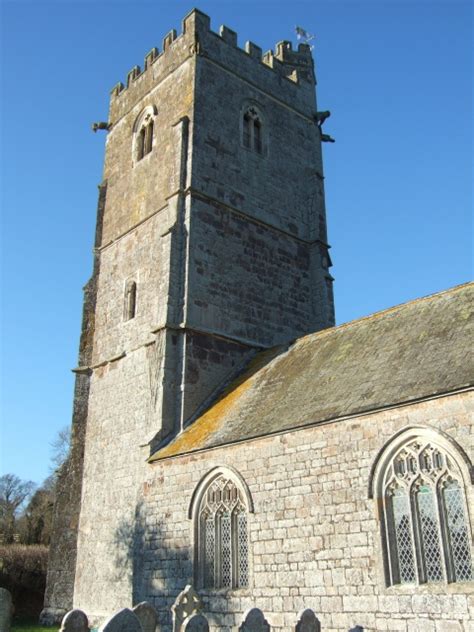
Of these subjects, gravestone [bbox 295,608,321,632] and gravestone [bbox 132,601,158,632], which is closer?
gravestone [bbox 295,608,321,632]

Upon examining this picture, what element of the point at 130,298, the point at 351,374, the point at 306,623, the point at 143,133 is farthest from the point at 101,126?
the point at 306,623

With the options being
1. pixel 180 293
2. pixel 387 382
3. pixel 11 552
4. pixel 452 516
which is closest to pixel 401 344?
pixel 387 382

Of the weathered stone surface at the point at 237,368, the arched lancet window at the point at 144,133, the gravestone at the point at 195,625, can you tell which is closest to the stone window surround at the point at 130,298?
the weathered stone surface at the point at 237,368

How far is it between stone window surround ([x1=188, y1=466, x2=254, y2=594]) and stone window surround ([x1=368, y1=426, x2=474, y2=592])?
2940mm

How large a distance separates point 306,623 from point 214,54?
17.7 m

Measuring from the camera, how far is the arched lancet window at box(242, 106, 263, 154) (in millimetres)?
20953

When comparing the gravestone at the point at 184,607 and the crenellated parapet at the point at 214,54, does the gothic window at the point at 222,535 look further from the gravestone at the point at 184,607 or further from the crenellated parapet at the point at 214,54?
the crenellated parapet at the point at 214,54

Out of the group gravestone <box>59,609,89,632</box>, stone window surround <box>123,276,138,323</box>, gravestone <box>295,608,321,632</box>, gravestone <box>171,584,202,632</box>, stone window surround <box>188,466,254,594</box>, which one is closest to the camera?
gravestone <box>59,609,89,632</box>

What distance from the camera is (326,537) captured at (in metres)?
11.0

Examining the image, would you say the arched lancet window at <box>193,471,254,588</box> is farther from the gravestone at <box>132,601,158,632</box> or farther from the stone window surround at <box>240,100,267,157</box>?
the stone window surround at <box>240,100,267,157</box>

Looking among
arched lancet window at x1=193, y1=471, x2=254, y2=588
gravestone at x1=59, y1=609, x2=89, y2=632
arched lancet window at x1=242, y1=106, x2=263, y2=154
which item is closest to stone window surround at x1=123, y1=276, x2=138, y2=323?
arched lancet window at x1=242, y1=106, x2=263, y2=154

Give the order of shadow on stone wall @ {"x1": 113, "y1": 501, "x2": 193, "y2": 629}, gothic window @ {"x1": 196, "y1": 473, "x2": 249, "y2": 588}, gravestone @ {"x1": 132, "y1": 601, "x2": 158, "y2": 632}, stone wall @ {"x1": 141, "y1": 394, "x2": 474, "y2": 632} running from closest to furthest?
gravestone @ {"x1": 132, "y1": 601, "x2": 158, "y2": 632} → stone wall @ {"x1": 141, "y1": 394, "x2": 474, "y2": 632} → gothic window @ {"x1": 196, "y1": 473, "x2": 249, "y2": 588} → shadow on stone wall @ {"x1": 113, "y1": 501, "x2": 193, "y2": 629}

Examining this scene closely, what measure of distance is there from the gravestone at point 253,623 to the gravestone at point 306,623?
0.54 metres

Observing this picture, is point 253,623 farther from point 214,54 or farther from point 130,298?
point 214,54
